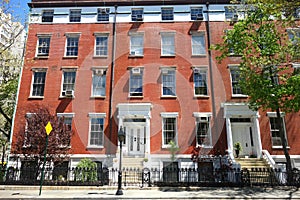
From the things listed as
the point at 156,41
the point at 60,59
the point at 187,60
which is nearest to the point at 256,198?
the point at 187,60

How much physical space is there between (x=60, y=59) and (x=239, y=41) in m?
14.7

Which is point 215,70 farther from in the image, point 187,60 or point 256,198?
point 256,198

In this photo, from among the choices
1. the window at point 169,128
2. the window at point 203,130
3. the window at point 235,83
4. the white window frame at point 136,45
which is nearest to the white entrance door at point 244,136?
the window at point 203,130

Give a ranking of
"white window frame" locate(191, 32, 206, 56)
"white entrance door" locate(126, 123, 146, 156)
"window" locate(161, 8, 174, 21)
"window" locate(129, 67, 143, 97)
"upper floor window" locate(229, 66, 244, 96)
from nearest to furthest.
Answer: "white entrance door" locate(126, 123, 146, 156) < "upper floor window" locate(229, 66, 244, 96) < "window" locate(129, 67, 143, 97) < "white window frame" locate(191, 32, 206, 56) < "window" locate(161, 8, 174, 21)

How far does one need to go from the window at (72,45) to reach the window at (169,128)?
32.1 feet

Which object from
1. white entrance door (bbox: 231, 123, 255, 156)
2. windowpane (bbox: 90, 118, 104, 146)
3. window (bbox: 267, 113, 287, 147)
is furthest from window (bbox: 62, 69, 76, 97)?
window (bbox: 267, 113, 287, 147)

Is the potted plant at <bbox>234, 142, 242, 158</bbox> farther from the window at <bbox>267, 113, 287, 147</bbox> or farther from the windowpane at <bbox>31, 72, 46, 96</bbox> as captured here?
the windowpane at <bbox>31, 72, 46, 96</bbox>

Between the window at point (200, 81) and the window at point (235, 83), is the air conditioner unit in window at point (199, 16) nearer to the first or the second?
the window at point (200, 81)

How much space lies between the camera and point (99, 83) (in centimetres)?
1975

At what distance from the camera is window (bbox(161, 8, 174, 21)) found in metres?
21.3

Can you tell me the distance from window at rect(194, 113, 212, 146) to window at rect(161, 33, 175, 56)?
603 centimetres

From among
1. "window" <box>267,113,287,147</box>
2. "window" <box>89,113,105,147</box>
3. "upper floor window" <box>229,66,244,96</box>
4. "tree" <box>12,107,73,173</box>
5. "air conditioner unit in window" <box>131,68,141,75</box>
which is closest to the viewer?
"tree" <box>12,107,73,173</box>

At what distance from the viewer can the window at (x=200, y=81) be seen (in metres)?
19.3

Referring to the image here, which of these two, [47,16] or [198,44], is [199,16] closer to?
[198,44]
